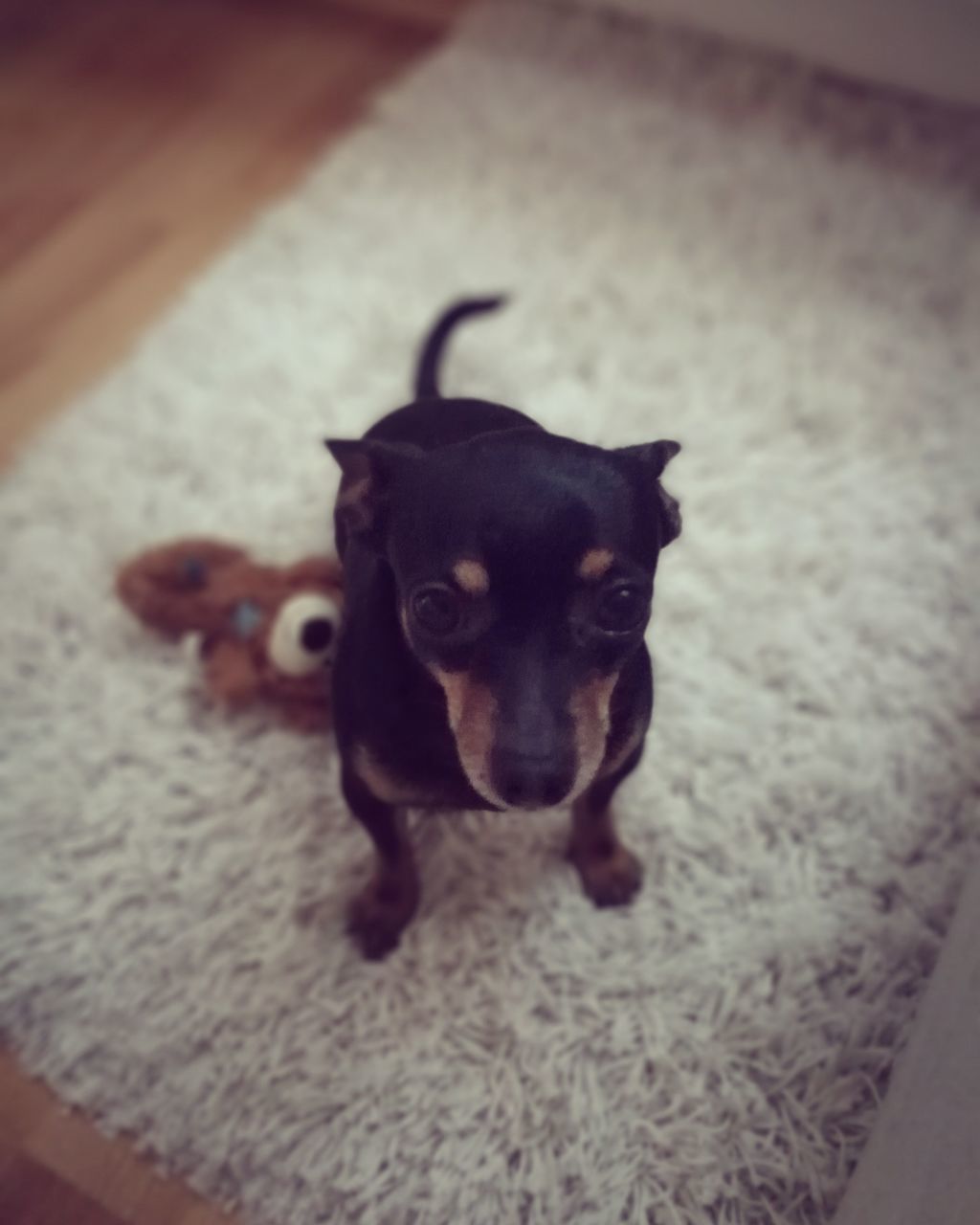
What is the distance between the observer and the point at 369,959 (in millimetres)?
1323

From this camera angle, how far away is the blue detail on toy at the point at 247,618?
4.83 feet

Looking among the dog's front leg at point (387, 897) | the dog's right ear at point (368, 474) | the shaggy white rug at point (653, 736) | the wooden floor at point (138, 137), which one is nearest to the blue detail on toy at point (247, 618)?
the shaggy white rug at point (653, 736)

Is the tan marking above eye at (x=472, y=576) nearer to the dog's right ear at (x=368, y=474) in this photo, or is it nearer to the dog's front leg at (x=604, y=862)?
the dog's right ear at (x=368, y=474)

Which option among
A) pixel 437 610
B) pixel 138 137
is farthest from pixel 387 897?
pixel 138 137

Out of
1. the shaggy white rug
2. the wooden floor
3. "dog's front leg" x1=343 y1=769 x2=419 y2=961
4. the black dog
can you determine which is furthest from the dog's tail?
the wooden floor

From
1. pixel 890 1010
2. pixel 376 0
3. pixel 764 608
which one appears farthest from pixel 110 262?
pixel 890 1010

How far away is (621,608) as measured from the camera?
3.12 feet

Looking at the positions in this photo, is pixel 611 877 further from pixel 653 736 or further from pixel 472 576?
pixel 472 576

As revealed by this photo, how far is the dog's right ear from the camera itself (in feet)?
3.29

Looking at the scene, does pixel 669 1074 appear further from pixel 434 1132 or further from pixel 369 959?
pixel 369 959

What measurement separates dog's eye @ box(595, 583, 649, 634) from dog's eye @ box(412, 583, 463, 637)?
0.13m

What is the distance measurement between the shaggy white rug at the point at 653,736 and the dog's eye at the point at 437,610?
1.75 feet

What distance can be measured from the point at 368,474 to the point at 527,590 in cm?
22

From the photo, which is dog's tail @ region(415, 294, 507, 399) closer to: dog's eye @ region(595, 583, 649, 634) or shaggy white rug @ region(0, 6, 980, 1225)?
shaggy white rug @ region(0, 6, 980, 1225)
